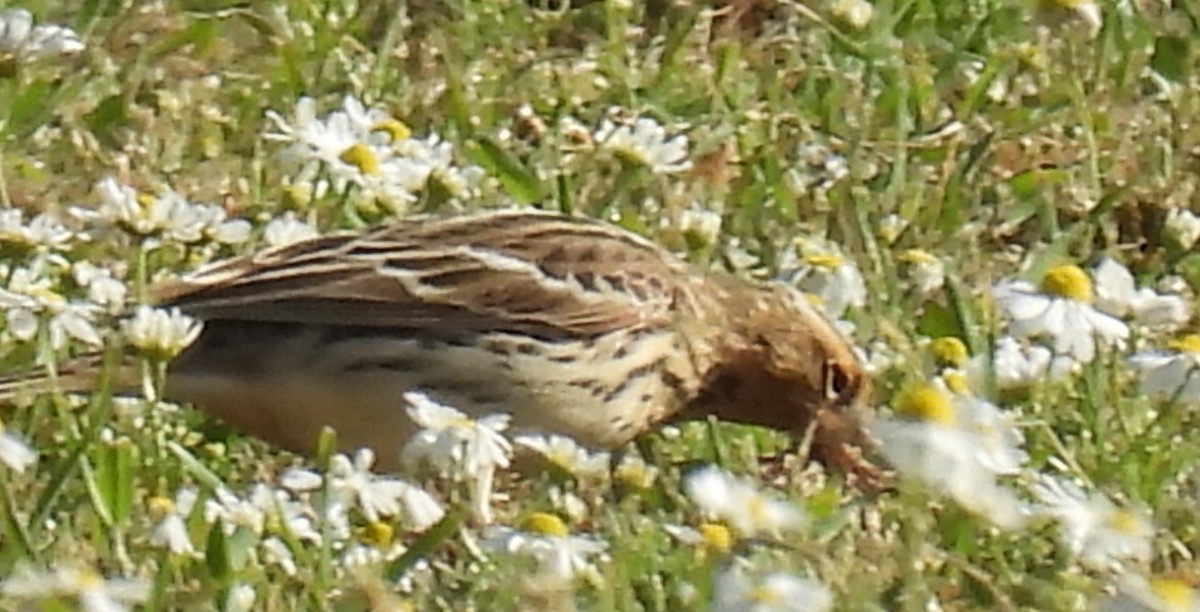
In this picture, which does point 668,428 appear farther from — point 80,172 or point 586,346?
point 80,172

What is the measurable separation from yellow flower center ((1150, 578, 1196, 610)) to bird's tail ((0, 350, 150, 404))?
1.67 meters

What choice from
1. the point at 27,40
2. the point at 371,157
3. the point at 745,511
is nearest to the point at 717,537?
the point at 745,511

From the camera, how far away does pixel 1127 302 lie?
479 centimetres

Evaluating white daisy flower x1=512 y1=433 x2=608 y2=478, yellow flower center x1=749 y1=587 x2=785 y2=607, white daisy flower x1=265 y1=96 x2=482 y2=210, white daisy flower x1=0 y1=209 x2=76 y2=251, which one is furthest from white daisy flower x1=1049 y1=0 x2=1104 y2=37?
yellow flower center x1=749 y1=587 x2=785 y2=607

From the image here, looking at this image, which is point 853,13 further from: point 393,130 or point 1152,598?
point 1152,598

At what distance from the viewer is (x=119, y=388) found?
4805 millimetres

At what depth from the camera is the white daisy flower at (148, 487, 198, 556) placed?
161 inches

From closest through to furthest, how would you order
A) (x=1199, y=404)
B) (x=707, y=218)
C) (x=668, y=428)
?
1. (x=1199, y=404)
2. (x=668, y=428)
3. (x=707, y=218)

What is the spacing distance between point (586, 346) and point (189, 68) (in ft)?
5.89

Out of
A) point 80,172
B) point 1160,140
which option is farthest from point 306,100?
point 1160,140

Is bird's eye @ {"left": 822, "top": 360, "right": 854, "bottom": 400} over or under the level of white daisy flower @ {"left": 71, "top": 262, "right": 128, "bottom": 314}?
under

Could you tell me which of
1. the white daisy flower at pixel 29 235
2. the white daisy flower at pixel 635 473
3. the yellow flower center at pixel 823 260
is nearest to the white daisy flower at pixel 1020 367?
the white daisy flower at pixel 635 473

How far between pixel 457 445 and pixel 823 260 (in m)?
1.42

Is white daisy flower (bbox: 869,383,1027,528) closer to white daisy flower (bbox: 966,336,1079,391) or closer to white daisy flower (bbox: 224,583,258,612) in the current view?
white daisy flower (bbox: 224,583,258,612)
